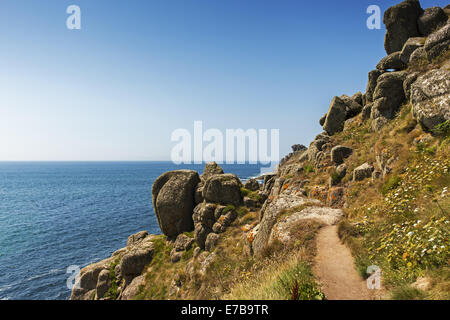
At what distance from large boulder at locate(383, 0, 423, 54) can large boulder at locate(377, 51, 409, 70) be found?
3456mm

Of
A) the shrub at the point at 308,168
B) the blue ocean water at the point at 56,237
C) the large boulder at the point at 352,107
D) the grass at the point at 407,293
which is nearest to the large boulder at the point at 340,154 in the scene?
the shrub at the point at 308,168

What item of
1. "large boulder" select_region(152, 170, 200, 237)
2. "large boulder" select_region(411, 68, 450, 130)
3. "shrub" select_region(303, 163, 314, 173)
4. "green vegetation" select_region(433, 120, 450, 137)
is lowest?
"large boulder" select_region(152, 170, 200, 237)

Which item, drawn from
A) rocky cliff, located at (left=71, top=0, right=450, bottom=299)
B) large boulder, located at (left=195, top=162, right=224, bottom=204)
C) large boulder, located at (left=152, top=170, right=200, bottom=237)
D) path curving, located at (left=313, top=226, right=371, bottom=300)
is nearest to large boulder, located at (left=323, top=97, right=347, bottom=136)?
rocky cliff, located at (left=71, top=0, right=450, bottom=299)

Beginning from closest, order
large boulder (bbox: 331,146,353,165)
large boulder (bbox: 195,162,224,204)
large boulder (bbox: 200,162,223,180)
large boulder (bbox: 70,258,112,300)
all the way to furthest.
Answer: large boulder (bbox: 331,146,353,165), large boulder (bbox: 70,258,112,300), large boulder (bbox: 195,162,224,204), large boulder (bbox: 200,162,223,180)

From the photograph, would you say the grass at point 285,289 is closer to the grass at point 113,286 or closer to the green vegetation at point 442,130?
the green vegetation at point 442,130

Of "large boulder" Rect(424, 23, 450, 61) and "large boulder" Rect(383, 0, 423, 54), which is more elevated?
"large boulder" Rect(383, 0, 423, 54)

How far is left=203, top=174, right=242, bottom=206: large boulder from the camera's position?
103 ft

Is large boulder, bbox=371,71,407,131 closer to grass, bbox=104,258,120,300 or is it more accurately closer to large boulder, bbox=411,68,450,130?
large boulder, bbox=411,68,450,130

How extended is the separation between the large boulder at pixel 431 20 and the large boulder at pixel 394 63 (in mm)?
3815

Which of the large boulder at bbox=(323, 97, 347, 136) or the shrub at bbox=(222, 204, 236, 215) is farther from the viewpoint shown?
the shrub at bbox=(222, 204, 236, 215)

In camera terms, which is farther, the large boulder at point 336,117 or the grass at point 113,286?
the grass at point 113,286

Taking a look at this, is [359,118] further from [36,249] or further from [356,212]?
[36,249]

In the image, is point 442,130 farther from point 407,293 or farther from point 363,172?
point 407,293

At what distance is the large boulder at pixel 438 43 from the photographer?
54.5 ft
